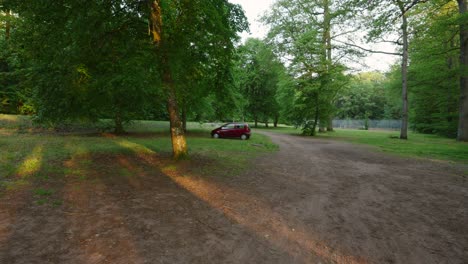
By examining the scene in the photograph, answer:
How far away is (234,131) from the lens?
2233cm

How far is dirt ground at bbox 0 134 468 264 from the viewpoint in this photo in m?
3.57

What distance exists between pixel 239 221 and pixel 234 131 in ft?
58.0

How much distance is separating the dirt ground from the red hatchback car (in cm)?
1400

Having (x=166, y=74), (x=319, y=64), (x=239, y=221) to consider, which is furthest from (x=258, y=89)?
(x=239, y=221)

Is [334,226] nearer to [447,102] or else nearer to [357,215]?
[357,215]

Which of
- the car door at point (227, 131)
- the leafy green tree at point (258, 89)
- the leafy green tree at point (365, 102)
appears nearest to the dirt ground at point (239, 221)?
the car door at point (227, 131)

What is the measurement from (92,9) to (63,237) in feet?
23.3

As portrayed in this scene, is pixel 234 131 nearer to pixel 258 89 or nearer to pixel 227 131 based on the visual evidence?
pixel 227 131

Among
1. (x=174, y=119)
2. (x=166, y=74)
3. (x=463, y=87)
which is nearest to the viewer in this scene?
(x=166, y=74)

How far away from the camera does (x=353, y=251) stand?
374 cm

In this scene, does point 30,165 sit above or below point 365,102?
below

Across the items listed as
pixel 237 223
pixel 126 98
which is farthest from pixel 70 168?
pixel 237 223

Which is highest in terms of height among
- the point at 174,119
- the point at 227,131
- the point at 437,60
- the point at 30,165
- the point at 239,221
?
the point at 437,60

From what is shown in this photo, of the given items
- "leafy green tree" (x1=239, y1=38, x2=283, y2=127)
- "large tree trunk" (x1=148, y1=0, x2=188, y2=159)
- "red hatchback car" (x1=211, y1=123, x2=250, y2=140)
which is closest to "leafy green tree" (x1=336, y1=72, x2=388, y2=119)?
"leafy green tree" (x1=239, y1=38, x2=283, y2=127)
